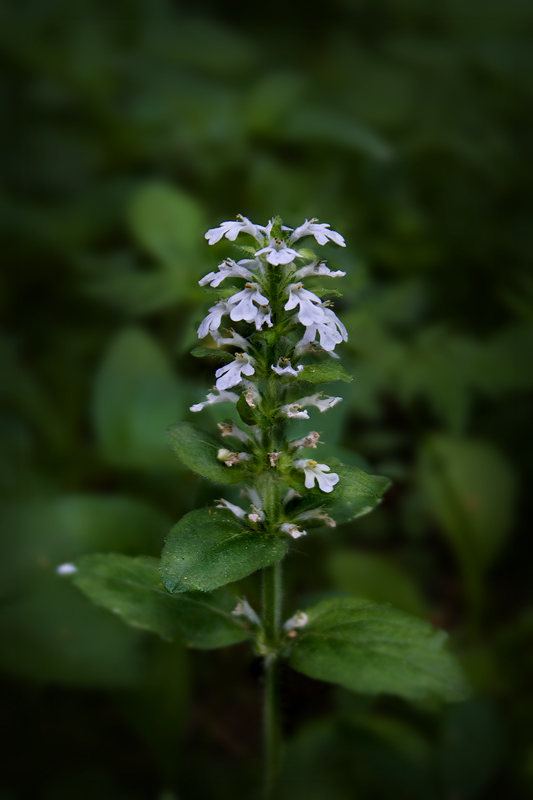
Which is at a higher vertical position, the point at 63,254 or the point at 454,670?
the point at 63,254

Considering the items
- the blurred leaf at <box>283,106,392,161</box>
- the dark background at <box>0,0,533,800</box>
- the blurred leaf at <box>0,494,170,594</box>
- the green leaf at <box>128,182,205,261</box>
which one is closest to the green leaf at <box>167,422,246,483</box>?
the dark background at <box>0,0,533,800</box>

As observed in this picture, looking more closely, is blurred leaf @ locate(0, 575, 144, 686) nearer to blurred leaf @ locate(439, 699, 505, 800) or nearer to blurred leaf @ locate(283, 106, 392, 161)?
blurred leaf @ locate(439, 699, 505, 800)

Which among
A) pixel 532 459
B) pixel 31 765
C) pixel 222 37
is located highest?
pixel 222 37

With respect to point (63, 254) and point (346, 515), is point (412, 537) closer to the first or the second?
point (346, 515)

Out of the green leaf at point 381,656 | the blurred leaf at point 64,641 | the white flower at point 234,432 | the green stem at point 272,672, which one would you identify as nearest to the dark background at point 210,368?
the blurred leaf at point 64,641

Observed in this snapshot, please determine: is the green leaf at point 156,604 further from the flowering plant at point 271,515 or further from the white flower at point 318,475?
the white flower at point 318,475

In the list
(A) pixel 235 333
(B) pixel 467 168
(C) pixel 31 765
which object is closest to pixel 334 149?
(B) pixel 467 168

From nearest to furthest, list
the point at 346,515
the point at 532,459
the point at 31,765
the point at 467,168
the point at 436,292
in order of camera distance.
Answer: the point at 346,515 < the point at 31,765 < the point at 532,459 < the point at 436,292 < the point at 467,168
